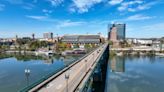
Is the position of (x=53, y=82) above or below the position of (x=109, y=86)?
above

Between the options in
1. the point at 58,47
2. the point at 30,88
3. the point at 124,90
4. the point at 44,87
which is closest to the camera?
the point at 30,88

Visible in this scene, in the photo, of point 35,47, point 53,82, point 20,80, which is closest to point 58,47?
point 35,47

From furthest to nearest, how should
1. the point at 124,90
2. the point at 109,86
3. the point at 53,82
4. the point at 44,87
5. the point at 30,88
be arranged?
the point at 109,86
the point at 124,90
the point at 53,82
the point at 44,87
the point at 30,88

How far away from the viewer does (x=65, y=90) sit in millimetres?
23328

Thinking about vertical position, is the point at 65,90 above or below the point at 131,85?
above

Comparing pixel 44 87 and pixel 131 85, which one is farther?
pixel 131 85

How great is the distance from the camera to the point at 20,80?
164 feet

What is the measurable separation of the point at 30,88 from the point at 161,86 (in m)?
35.8

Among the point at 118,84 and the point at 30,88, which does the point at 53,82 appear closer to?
the point at 30,88

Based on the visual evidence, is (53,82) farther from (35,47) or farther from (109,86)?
(35,47)

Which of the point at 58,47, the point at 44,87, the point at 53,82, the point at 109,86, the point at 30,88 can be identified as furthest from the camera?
the point at 58,47

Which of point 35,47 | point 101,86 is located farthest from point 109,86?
point 35,47

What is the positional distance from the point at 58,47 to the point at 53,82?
13566 centimetres

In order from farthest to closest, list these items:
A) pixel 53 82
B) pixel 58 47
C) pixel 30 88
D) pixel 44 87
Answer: pixel 58 47, pixel 53 82, pixel 44 87, pixel 30 88
